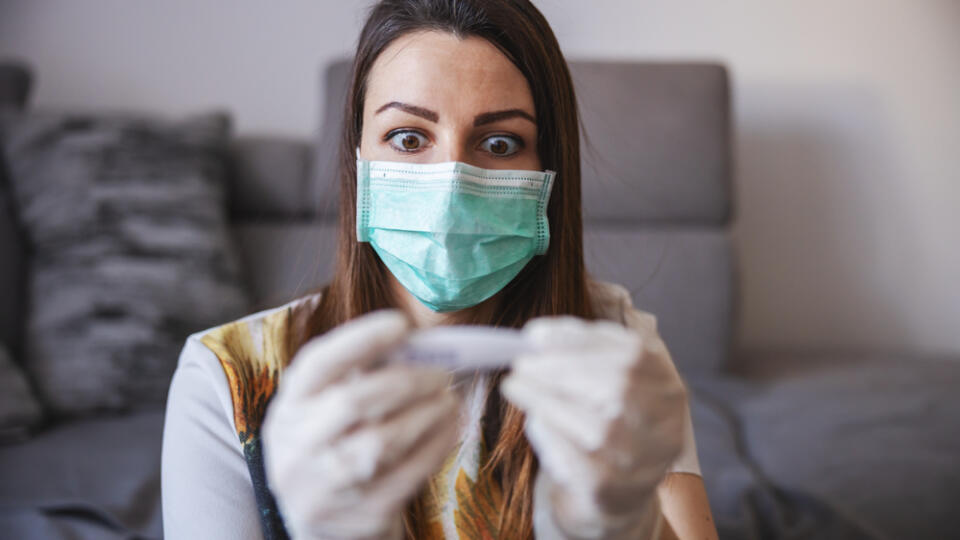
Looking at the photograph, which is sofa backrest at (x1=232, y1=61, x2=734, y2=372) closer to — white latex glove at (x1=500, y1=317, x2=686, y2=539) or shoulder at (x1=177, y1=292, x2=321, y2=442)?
shoulder at (x1=177, y1=292, x2=321, y2=442)

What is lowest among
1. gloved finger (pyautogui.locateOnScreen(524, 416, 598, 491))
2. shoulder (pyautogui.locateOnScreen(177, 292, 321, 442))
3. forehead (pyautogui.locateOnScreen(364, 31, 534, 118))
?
shoulder (pyautogui.locateOnScreen(177, 292, 321, 442))

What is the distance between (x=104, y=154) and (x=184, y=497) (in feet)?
3.59

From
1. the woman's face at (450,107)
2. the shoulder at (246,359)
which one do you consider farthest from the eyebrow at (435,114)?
the shoulder at (246,359)

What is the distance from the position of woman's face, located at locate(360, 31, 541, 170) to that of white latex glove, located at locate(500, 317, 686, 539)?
339 millimetres

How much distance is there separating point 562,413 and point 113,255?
4.32 ft

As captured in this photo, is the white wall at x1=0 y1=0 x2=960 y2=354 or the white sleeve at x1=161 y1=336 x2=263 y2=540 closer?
the white sleeve at x1=161 y1=336 x2=263 y2=540

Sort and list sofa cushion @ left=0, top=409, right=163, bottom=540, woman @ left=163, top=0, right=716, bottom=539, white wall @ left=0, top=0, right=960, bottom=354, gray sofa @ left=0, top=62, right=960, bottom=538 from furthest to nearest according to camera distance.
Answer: white wall @ left=0, top=0, right=960, bottom=354 → gray sofa @ left=0, top=62, right=960, bottom=538 → sofa cushion @ left=0, top=409, right=163, bottom=540 → woman @ left=163, top=0, right=716, bottom=539

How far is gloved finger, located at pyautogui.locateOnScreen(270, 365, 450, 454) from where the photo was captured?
1.61 feet

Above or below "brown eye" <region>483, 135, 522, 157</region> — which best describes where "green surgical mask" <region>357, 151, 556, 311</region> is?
below

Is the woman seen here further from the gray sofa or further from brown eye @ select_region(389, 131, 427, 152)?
the gray sofa

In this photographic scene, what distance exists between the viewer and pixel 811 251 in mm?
2178

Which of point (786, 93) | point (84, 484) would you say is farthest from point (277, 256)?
point (786, 93)

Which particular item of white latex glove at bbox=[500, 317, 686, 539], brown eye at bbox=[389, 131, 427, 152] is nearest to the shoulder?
brown eye at bbox=[389, 131, 427, 152]

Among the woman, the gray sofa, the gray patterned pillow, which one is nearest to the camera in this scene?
the woman
